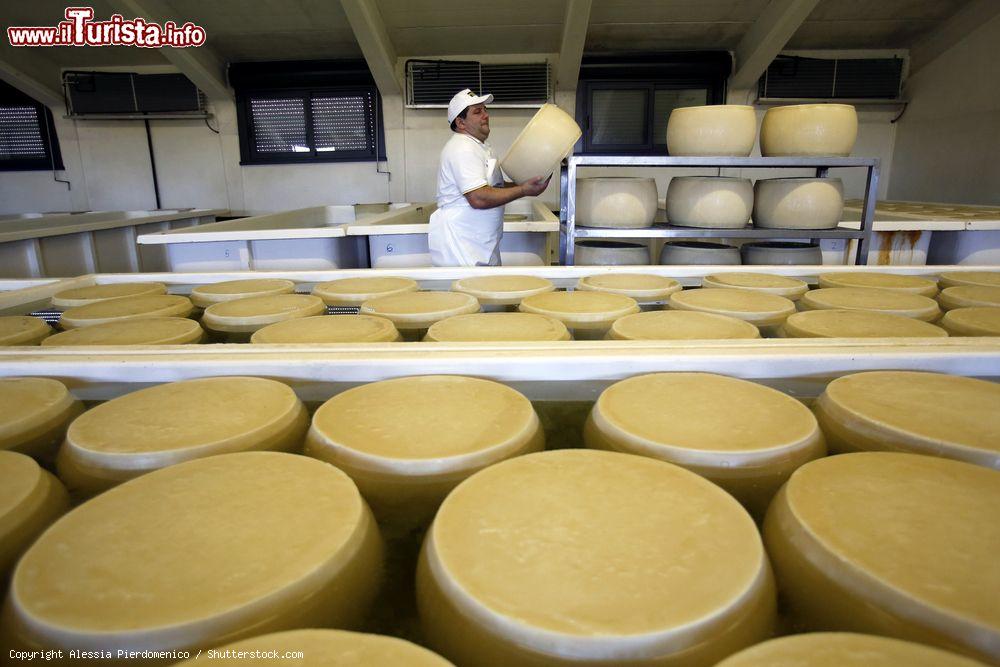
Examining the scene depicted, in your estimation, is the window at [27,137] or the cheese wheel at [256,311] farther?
the window at [27,137]

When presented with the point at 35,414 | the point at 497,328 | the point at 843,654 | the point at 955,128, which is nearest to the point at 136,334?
the point at 35,414

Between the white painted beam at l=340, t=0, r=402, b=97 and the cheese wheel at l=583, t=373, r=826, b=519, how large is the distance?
4904 mm

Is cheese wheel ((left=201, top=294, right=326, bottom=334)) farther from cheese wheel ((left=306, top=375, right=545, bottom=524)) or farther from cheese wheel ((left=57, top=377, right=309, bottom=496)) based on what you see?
cheese wheel ((left=306, top=375, right=545, bottom=524))

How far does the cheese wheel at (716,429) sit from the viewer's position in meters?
0.60

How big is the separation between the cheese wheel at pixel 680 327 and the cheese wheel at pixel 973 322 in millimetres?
379

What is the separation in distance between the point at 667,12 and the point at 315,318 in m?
Answer: 5.22

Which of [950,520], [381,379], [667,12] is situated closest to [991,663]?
[950,520]

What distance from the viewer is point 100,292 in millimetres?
1404

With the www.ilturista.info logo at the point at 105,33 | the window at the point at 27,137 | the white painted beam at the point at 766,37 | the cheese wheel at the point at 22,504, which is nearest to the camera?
the cheese wheel at the point at 22,504

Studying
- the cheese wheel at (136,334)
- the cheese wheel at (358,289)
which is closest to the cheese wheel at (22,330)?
the cheese wheel at (136,334)

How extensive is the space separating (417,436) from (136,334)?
2.45 feet

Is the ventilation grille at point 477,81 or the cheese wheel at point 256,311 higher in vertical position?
the ventilation grille at point 477,81

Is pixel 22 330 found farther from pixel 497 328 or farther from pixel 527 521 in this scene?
pixel 527 521

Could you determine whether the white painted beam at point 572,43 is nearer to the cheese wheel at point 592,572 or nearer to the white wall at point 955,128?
the white wall at point 955,128
